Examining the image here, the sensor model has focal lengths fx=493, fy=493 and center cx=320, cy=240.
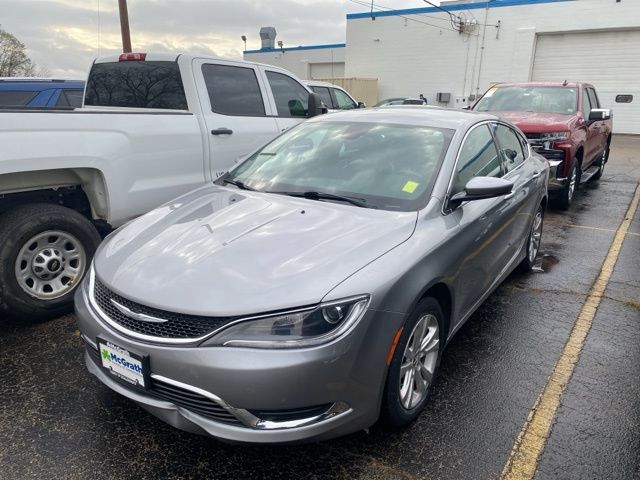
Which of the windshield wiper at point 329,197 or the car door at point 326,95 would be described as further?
the car door at point 326,95

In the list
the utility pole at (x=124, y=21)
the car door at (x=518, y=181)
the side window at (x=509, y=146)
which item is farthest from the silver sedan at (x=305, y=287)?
the utility pole at (x=124, y=21)

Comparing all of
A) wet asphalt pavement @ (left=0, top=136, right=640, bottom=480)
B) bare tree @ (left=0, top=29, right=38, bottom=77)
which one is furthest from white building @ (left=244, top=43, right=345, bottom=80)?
wet asphalt pavement @ (left=0, top=136, right=640, bottom=480)

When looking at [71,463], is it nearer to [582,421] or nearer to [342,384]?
[342,384]

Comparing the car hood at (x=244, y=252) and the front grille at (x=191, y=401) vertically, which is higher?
the car hood at (x=244, y=252)

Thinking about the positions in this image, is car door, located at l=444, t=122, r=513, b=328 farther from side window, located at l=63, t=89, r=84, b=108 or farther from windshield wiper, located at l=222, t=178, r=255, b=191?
side window, located at l=63, t=89, r=84, b=108

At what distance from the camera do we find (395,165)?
3.24 metres

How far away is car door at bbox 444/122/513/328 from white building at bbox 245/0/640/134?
2314cm

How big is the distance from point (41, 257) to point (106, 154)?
0.92 metres

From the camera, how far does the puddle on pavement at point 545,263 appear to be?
5.17m

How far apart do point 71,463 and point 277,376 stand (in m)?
1.20

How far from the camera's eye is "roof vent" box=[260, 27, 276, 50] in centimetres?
3784

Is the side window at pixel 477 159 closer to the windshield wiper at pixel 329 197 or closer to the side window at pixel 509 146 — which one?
the side window at pixel 509 146

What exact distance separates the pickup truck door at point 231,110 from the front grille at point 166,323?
2.62 metres

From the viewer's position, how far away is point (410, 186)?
304 centimetres
